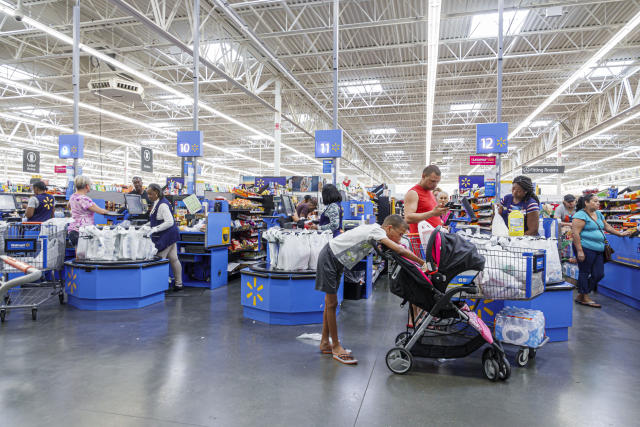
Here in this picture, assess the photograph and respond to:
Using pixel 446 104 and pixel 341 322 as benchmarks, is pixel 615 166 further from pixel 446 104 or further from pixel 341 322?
pixel 341 322

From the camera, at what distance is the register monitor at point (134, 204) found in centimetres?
633

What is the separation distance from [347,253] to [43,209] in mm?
5310

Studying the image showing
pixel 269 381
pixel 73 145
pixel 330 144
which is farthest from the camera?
pixel 73 145

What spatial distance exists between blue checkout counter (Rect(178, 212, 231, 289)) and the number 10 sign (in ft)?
14.1

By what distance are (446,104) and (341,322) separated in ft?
49.8

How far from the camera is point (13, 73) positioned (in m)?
13.0

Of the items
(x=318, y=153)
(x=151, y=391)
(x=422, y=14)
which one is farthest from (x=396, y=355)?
(x=422, y=14)

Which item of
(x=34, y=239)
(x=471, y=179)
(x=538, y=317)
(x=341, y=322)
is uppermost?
(x=471, y=179)

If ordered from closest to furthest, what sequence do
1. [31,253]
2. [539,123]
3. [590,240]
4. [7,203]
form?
[31,253] < [590,240] < [7,203] < [539,123]

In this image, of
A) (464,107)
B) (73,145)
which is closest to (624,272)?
(73,145)

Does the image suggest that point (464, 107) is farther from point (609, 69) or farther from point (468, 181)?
point (468, 181)

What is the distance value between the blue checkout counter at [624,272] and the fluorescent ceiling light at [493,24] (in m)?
6.41

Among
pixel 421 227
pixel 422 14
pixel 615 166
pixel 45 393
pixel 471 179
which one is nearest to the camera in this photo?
pixel 45 393

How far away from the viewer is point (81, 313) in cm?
461
